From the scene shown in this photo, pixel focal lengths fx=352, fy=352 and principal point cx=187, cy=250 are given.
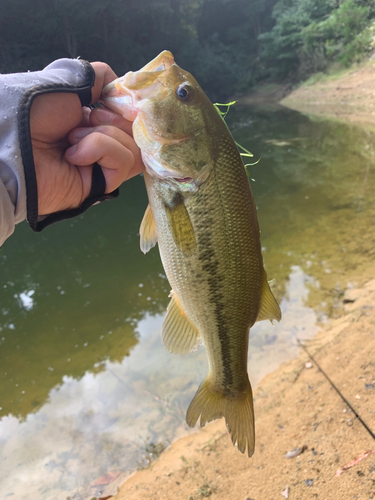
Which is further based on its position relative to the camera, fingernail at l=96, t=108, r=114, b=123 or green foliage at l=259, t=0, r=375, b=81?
green foliage at l=259, t=0, r=375, b=81

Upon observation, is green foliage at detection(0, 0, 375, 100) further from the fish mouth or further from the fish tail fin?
the fish tail fin

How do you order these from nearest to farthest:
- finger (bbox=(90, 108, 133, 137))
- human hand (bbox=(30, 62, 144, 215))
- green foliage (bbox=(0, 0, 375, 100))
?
human hand (bbox=(30, 62, 144, 215)) → finger (bbox=(90, 108, 133, 137)) → green foliage (bbox=(0, 0, 375, 100))

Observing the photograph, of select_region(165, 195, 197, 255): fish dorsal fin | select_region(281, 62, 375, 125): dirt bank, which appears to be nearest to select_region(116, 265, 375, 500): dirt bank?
select_region(165, 195, 197, 255): fish dorsal fin

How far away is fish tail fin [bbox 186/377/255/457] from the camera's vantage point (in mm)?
1893

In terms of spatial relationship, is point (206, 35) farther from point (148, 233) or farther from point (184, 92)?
point (148, 233)

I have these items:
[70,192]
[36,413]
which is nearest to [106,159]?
[70,192]

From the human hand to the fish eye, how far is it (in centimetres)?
28

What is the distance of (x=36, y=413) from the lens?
4602 millimetres

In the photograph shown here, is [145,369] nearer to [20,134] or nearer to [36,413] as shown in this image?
[36,413]

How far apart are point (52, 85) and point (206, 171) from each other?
729mm

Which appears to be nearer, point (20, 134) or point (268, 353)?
point (20, 134)

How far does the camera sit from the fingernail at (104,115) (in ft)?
5.25

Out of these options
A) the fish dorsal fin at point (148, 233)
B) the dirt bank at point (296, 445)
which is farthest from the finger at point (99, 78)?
the dirt bank at point (296, 445)

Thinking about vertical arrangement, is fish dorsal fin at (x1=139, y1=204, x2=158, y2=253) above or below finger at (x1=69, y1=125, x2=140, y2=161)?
below
